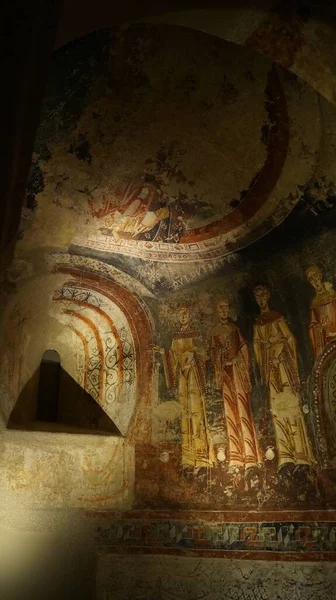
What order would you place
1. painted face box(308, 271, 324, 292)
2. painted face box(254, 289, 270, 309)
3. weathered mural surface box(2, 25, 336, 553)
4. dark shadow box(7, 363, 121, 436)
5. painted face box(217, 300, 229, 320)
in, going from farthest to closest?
dark shadow box(7, 363, 121, 436) → painted face box(217, 300, 229, 320) → painted face box(254, 289, 270, 309) → painted face box(308, 271, 324, 292) → weathered mural surface box(2, 25, 336, 553)

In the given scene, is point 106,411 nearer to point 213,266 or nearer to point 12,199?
point 213,266

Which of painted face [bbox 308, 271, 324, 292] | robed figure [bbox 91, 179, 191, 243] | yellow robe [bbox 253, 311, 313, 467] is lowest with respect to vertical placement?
yellow robe [bbox 253, 311, 313, 467]

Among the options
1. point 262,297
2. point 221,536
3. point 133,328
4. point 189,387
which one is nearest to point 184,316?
point 133,328

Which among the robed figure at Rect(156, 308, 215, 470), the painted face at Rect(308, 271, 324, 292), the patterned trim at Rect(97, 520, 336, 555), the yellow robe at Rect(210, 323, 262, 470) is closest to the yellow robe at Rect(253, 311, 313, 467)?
the yellow robe at Rect(210, 323, 262, 470)

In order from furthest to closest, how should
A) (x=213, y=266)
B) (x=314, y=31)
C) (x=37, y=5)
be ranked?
(x=213, y=266), (x=314, y=31), (x=37, y=5)

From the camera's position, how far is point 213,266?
6.44 m

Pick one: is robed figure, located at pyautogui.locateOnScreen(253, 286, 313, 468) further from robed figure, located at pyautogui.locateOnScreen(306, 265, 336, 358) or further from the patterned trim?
the patterned trim

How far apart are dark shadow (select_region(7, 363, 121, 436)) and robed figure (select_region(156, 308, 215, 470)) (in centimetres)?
94

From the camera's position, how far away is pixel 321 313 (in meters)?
5.76

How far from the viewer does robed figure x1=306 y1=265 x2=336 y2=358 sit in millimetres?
5648

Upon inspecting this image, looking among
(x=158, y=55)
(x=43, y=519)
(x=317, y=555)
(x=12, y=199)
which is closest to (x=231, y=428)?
(x=317, y=555)

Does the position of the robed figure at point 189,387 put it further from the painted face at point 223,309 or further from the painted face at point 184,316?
the painted face at point 223,309

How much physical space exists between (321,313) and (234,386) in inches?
56.4

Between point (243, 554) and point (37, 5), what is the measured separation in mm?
5671
